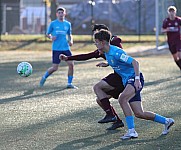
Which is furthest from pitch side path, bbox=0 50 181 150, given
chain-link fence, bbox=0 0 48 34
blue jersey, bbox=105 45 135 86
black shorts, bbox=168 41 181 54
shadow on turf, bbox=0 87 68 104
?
chain-link fence, bbox=0 0 48 34

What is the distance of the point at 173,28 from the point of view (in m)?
16.6

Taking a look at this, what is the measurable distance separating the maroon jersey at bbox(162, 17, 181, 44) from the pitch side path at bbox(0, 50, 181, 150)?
105 centimetres

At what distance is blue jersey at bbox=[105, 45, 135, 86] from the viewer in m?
7.85

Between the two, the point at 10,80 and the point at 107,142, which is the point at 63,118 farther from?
the point at 10,80

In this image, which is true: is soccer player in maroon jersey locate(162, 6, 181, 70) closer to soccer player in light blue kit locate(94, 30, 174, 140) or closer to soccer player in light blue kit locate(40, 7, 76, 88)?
soccer player in light blue kit locate(40, 7, 76, 88)

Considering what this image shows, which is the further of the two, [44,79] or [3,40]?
[3,40]

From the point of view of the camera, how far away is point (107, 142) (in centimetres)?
768

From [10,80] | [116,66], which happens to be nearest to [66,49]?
[10,80]

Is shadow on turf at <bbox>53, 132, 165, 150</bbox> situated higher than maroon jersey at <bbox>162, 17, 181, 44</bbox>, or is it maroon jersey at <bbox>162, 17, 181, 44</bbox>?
maroon jersey at <bbox>162, 17, 181, 44</bbox>

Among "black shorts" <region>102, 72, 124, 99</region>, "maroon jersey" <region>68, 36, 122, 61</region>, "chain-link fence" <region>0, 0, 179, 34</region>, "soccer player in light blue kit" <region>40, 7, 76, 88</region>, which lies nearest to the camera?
"black shorts" <region>102, 72, 124, 99</region>

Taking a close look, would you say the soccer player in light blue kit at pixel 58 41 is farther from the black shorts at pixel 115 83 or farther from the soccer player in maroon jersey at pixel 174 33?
the black shorts at pixel 115 83

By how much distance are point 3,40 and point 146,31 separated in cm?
1265

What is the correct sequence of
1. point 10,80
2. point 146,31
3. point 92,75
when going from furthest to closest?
1. point 146,31
2. point 92,75
3. point 10,80

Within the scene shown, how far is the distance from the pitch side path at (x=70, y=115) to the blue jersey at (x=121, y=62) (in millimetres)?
865
